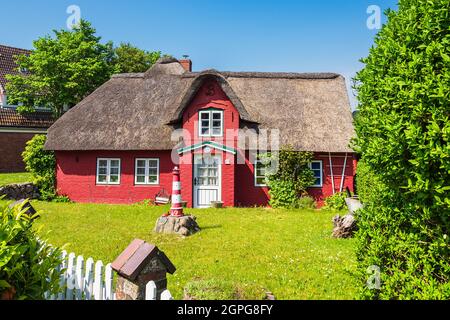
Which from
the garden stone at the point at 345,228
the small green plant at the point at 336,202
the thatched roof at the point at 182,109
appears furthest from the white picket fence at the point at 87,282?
the small green plant at the point at 336,202

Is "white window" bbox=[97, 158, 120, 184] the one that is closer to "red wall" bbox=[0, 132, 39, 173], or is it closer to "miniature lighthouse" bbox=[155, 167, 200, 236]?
"miniature lighthouse" bbox=[155, 167, 200, 236]

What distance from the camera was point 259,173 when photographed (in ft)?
55.0

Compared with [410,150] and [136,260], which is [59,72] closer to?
[136,260]

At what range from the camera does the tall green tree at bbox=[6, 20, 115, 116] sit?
89.1 ft

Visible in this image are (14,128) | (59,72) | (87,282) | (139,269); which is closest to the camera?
(139,269)

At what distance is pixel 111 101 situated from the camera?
1923cm

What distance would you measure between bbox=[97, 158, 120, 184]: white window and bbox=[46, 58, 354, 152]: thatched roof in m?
1.00

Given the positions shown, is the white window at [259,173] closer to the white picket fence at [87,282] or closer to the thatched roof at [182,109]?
the thatched roof at [182,109]

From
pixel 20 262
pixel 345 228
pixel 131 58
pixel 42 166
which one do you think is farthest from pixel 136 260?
pixel 131 58

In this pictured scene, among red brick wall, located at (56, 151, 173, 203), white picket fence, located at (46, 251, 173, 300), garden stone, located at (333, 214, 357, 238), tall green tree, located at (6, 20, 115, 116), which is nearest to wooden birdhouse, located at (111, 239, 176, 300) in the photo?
white picket fence, located at (46, 251, 173, 300)

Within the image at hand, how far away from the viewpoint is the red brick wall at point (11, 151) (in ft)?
84.1

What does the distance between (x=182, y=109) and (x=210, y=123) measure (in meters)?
1.59
